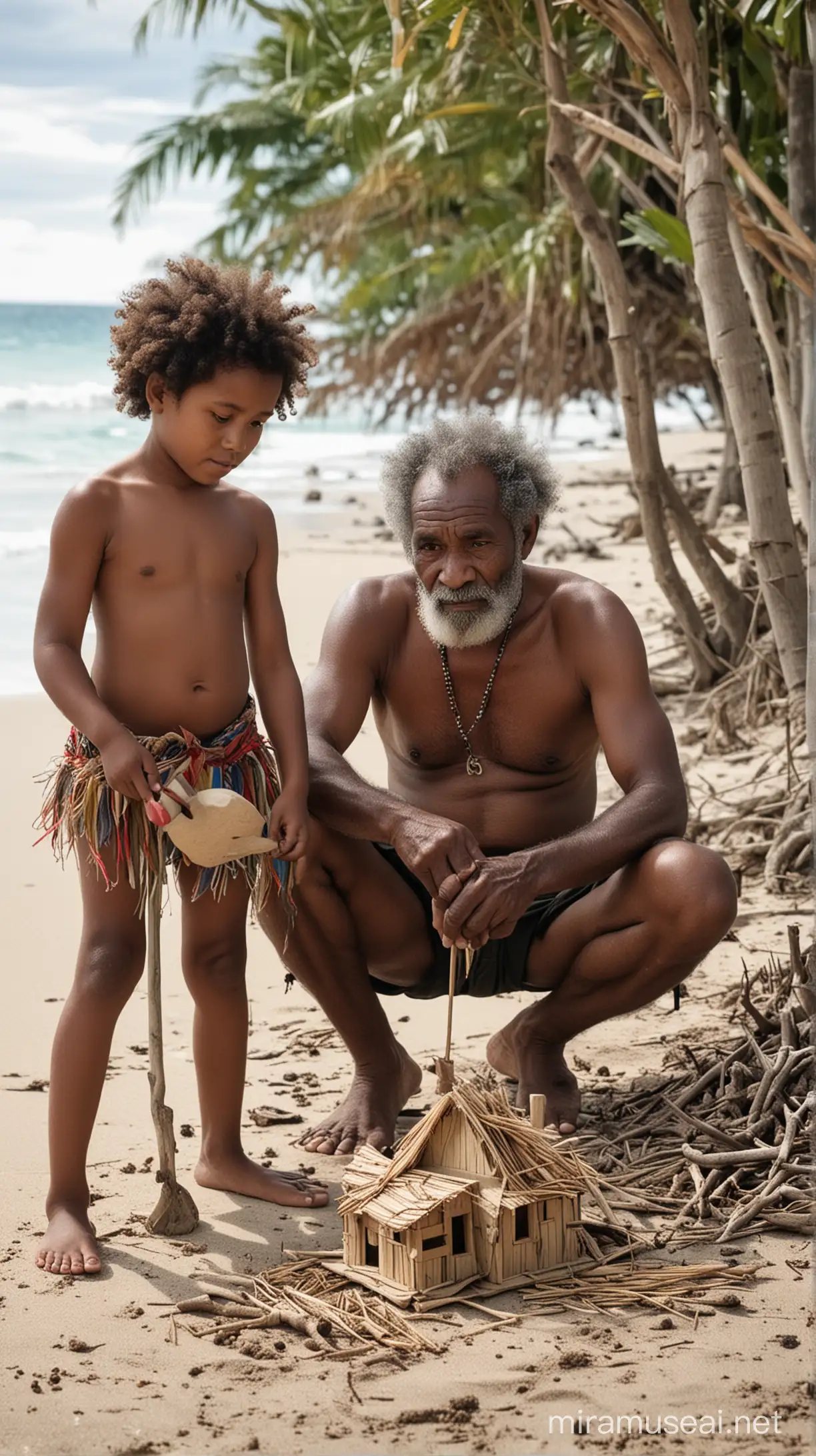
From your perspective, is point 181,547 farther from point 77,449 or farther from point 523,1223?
point 77,449

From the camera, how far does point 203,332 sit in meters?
2.66

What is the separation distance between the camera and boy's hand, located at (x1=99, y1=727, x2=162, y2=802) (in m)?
2.49

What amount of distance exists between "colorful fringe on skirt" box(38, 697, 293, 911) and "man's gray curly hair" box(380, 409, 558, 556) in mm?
645

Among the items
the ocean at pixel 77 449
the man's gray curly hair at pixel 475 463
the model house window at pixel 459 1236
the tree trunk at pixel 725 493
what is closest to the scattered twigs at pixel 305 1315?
the model house window at pixel 459 1236

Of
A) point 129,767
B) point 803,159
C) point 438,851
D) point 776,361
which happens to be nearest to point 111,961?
point 129,767

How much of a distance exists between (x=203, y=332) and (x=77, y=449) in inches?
840

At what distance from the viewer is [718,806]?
517 cm

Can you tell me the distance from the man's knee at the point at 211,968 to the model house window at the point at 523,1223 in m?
0.66

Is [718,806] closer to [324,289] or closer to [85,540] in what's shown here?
[85,540]

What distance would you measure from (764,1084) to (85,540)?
1590 mm

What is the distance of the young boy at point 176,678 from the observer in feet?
8.49

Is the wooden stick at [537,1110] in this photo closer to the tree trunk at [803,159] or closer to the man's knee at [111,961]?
the man's knee at [111,961]

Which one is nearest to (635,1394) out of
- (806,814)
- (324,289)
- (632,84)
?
(806,814)

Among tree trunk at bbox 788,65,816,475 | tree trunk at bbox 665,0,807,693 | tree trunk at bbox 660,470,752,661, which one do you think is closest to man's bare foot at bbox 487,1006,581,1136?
tree trunk at bbox 665,0,807,693
